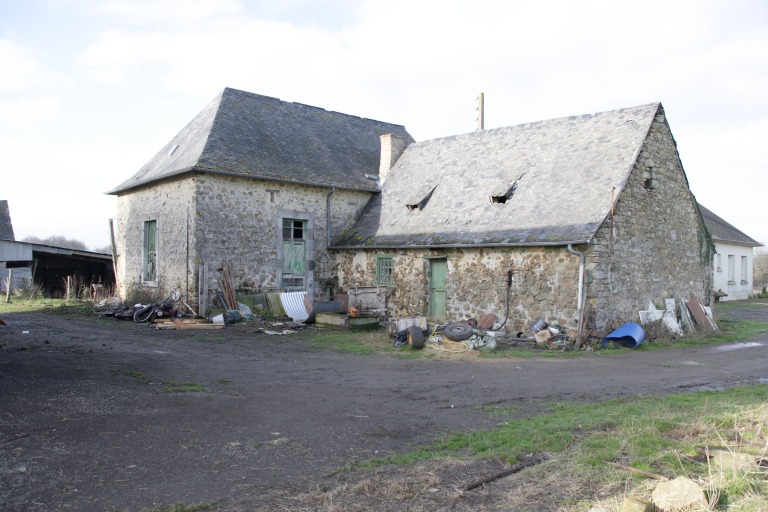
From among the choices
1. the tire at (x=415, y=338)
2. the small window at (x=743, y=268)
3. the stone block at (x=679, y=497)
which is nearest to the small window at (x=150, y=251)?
the tire at (x=415, y=338)

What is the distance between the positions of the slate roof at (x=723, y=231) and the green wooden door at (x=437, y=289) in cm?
1844

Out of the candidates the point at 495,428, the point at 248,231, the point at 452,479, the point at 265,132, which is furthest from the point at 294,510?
the point at 265,132

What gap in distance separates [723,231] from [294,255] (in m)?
23.7

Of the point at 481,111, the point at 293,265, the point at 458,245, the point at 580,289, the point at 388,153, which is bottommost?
the point at 580,289

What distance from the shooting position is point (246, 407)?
735 cm

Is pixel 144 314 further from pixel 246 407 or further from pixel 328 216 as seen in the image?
pixel 246 407

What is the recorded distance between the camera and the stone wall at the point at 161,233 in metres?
17.8

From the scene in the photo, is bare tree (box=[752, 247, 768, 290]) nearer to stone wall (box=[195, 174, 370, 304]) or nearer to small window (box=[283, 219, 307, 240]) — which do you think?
stone wall (box=[195, 174, 370, 304])

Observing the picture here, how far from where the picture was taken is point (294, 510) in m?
4.28

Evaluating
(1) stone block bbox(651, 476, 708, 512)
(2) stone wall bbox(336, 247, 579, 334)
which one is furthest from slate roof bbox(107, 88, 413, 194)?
(1) stone block bbox(651, 476, 708, 512)

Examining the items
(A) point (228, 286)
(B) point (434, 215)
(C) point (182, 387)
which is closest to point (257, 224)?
(A) point (228, 286)

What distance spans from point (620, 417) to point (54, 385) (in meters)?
7.13

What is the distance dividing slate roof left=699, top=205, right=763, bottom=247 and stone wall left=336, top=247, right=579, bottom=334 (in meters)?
18.5

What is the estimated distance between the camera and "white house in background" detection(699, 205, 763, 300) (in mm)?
30500
